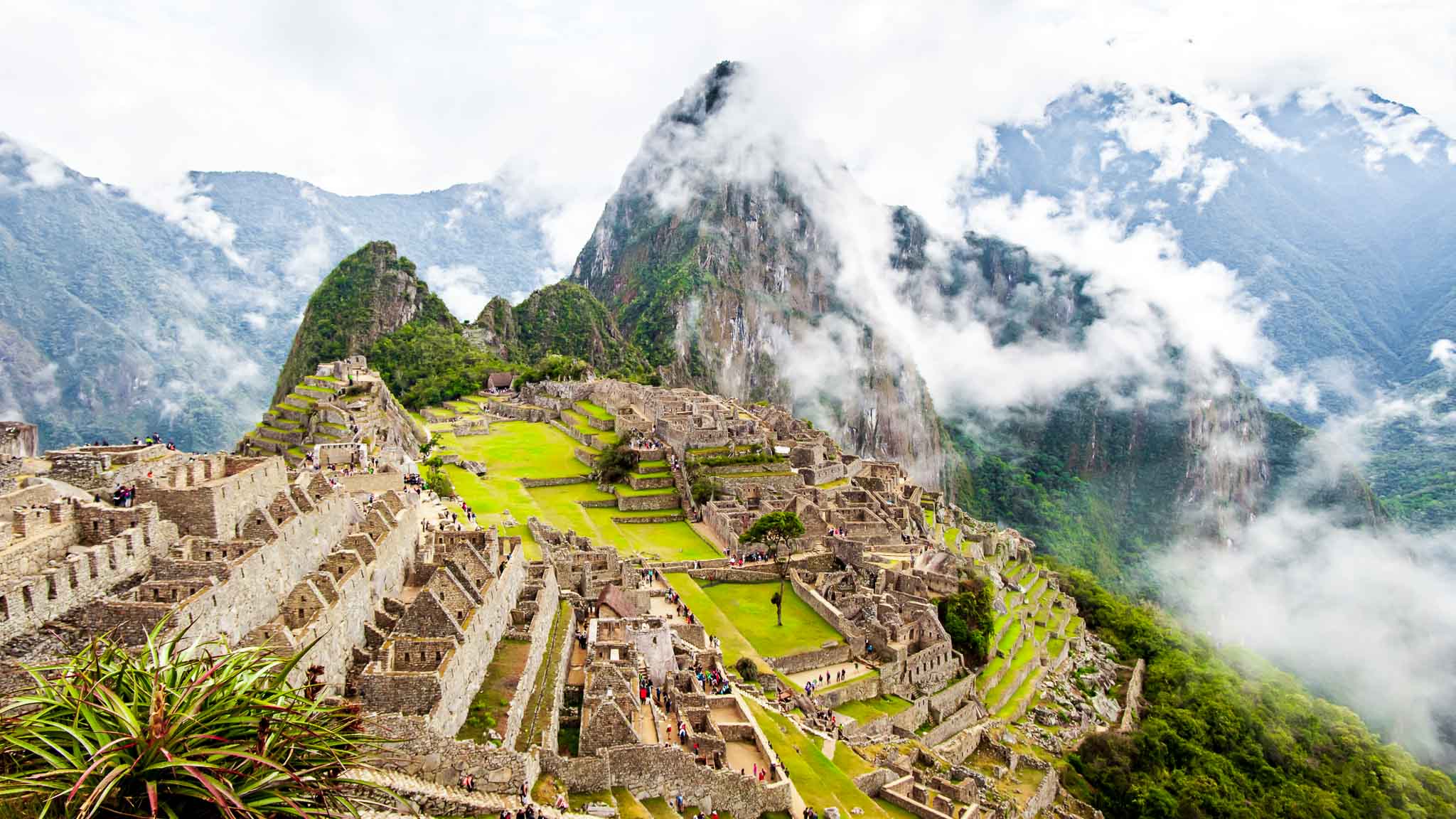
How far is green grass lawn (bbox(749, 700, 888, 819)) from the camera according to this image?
1989cm

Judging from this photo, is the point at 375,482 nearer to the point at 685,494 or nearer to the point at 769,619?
the point at 769,619

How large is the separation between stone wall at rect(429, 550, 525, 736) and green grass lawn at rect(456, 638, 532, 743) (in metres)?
0.14

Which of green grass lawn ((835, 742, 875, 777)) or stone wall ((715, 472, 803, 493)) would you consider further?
stone wall ((715, 472, 803, 493))

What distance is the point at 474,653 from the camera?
1709cm

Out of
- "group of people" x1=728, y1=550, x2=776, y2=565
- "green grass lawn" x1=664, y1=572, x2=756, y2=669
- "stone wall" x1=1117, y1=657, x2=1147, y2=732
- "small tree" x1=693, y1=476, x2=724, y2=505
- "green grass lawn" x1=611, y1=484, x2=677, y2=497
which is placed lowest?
"stone wall" x1=1117, y1=657, x2=1147, y2=732

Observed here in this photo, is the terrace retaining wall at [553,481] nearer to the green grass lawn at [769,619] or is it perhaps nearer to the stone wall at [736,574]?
the stone wall at [736,574]

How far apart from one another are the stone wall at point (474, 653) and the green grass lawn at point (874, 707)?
40.8 ft

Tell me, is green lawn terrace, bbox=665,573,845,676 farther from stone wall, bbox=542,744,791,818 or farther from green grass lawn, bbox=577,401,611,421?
green grass lawn, bbox=577,401,611,421

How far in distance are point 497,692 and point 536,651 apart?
2.71 meters

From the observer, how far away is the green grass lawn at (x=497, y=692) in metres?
15.4

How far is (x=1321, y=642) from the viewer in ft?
277

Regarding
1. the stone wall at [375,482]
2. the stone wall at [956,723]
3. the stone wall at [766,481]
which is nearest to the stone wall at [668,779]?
the stone wall at [956,723]

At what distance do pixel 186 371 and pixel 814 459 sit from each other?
41.2 m

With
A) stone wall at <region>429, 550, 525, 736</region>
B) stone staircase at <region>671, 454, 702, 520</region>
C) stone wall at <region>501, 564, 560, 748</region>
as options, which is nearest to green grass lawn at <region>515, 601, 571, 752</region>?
stone wall at <region>501, 564, 560, 748</region>
